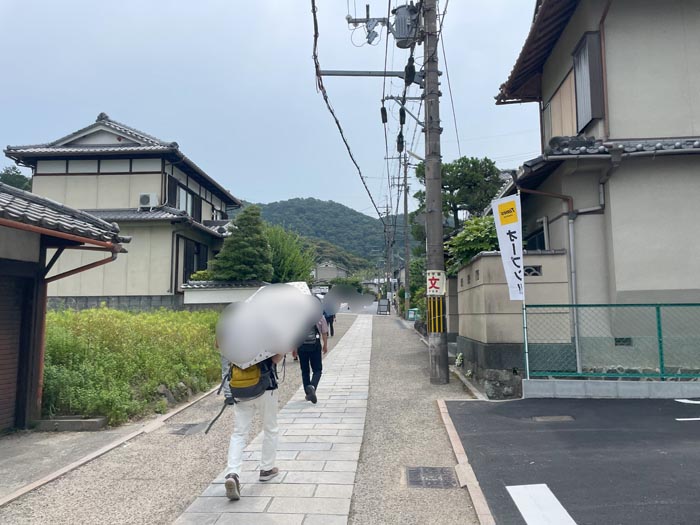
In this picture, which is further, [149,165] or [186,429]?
[149,165]

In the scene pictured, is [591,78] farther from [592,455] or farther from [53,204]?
[53,204]

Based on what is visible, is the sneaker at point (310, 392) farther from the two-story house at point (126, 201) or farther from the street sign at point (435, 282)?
the two-story house at point (126, 201)

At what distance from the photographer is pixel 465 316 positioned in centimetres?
1048

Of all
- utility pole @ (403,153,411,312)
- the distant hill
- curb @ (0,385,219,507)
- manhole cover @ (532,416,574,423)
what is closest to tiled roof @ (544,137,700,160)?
manhole cover @ (532,416,574,423)

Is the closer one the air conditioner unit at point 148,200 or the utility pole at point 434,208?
the utility pole at point 434,208

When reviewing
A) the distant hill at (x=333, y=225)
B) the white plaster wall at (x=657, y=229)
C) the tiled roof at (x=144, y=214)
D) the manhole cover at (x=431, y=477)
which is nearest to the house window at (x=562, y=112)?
the white plaster wall at (x=657, y=229)

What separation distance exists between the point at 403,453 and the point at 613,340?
4601 millimetres

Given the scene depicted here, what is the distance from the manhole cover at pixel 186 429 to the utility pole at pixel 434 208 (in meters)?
4.58

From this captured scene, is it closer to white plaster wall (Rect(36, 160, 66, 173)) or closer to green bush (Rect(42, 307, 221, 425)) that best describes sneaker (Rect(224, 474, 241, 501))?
green bush (Rect(42, 307, 221, 425))

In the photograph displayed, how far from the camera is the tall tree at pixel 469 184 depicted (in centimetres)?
2389

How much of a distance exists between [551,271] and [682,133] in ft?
11.2

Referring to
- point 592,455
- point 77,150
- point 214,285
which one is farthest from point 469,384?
point 77,150

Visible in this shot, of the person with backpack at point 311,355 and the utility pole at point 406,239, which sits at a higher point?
the utility pole at point 406,239

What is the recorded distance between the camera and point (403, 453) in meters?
5.55
